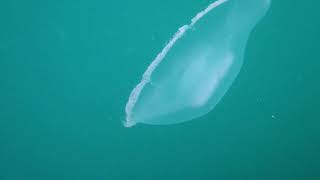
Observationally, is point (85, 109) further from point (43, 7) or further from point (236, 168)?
point (236, 168)

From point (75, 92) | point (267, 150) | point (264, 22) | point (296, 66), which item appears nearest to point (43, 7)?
point (75, 92)

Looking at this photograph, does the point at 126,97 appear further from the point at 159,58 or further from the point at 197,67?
the point at 197,67

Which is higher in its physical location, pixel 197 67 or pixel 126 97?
pixel 197 67

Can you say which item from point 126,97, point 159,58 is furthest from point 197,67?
point 126,97

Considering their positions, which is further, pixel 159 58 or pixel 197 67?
pixel 197 67

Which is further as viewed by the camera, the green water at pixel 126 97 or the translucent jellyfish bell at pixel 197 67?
the translucent jellyfish bell at pixel 197 67
